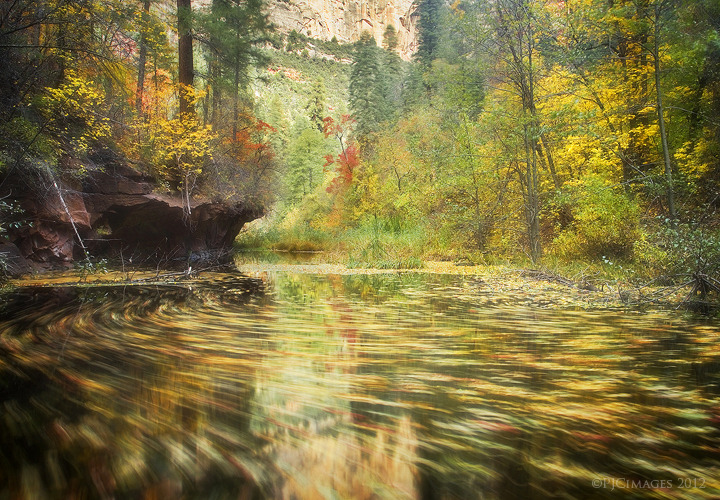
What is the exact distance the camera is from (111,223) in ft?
43.9

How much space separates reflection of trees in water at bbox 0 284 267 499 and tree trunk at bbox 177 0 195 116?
1096 cm

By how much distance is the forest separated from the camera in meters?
7.50

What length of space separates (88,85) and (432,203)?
40.1 ft

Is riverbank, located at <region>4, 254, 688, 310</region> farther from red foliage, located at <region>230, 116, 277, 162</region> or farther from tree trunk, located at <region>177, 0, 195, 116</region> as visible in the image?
red foliage, located at <region>230, 116, 277, 162</region>

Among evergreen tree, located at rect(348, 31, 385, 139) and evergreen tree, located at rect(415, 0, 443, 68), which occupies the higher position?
evergreen tree, located at rect(415, 0, 443, 68)

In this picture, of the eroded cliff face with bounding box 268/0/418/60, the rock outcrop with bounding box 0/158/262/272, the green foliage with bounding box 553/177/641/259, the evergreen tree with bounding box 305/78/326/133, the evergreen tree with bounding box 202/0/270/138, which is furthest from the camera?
the eroded cliff face with bounding box 268/0/418/60

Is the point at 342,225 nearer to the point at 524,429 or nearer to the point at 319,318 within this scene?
the point at 319,318

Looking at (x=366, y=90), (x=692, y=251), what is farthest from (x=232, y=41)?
(x=366, y=90)

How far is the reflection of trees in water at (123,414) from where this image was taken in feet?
5.36

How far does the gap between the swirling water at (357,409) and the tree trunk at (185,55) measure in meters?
10.6

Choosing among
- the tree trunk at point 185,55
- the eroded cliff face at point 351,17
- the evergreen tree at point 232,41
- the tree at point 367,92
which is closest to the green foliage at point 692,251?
the tree trunk at point 185,55

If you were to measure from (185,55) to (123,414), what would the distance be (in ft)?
48.2

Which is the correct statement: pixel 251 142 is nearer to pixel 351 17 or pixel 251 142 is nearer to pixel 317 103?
pixel 317 103

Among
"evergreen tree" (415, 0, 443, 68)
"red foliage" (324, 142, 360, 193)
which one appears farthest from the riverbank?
"evergreen tree" (415, 0, 443, 68)
